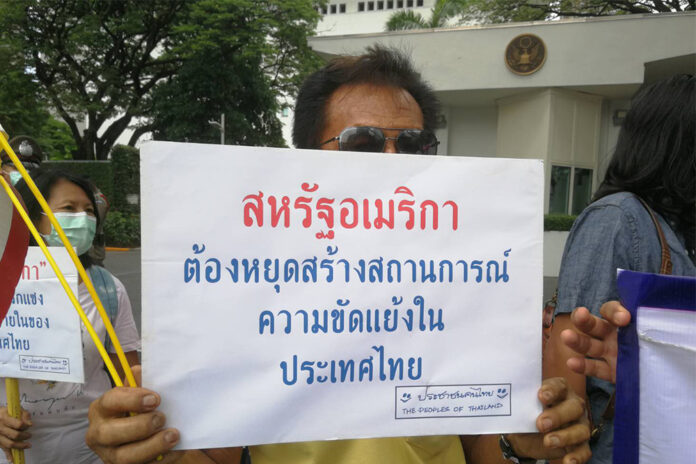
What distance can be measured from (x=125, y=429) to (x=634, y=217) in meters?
1.45

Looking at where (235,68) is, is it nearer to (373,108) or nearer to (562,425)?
(373,108)

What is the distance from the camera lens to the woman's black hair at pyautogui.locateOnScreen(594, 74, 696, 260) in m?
1.52

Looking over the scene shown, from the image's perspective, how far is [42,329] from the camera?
1.69 metres

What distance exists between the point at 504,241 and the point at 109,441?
92 centimetres

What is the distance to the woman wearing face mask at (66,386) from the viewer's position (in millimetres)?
1858

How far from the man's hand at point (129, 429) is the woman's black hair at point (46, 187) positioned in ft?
4.78

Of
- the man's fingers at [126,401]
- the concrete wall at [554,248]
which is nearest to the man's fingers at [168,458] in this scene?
the man's fingers at [126,401]

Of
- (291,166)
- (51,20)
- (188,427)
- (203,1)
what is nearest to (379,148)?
(291,166)

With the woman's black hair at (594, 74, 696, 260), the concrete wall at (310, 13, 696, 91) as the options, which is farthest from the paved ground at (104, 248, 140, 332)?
the concrete wall at (310, 13, 696, 91)

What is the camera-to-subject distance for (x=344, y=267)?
104 centimetres

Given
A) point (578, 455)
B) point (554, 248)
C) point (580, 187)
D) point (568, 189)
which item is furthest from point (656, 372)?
point (580, 187)

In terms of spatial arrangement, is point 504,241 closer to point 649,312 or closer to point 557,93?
point 649,312

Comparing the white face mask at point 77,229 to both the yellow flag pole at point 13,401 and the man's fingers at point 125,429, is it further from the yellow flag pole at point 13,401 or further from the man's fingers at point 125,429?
the man's fingers at point 125,429

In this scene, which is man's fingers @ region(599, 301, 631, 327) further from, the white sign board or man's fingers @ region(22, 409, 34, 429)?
man's fingers @ region(22, 409, 34, 429)
